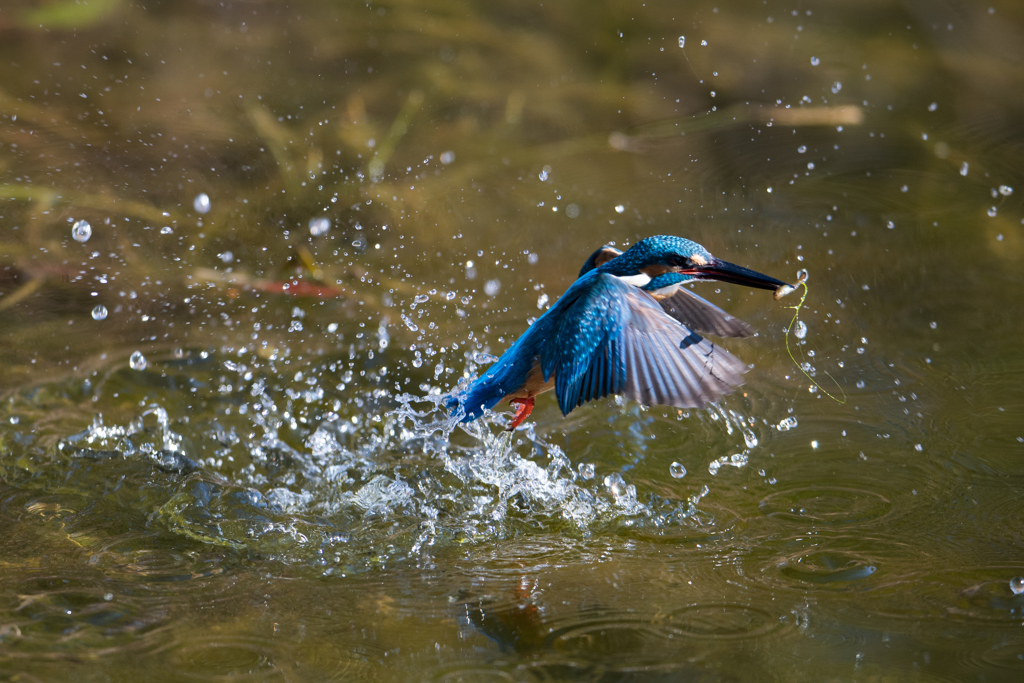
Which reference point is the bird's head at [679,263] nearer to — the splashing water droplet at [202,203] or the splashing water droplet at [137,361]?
the splashing water droplet at [137,361]

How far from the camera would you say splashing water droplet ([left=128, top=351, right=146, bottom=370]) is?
3.33 metres

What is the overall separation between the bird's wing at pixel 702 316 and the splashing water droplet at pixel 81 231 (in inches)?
90.4

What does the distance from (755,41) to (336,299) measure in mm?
2807

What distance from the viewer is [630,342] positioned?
2.28m

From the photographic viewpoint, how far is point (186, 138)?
4.30m

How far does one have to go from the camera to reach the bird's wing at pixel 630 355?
2.15 m

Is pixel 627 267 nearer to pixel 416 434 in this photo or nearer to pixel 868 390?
pixel 416 434

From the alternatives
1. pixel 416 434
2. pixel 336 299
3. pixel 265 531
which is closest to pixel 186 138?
pixel 336 299

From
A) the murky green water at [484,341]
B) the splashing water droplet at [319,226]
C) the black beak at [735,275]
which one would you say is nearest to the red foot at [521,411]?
the murky green water at [484,341]

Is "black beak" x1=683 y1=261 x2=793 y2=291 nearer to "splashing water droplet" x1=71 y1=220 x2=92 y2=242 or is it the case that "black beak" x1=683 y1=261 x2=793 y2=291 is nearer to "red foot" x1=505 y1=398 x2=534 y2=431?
"red foot" x1=505 y1=398 x2=534 y2=431

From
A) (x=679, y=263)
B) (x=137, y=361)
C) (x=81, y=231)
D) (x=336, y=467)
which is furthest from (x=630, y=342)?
(x=81, y=231)

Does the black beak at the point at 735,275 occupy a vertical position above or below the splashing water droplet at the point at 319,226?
below

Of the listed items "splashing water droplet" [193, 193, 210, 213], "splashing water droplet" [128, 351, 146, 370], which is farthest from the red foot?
"splashing water droplet" [193, 193, 210, 213]

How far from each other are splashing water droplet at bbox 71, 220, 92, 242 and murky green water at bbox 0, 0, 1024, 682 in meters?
0.10
